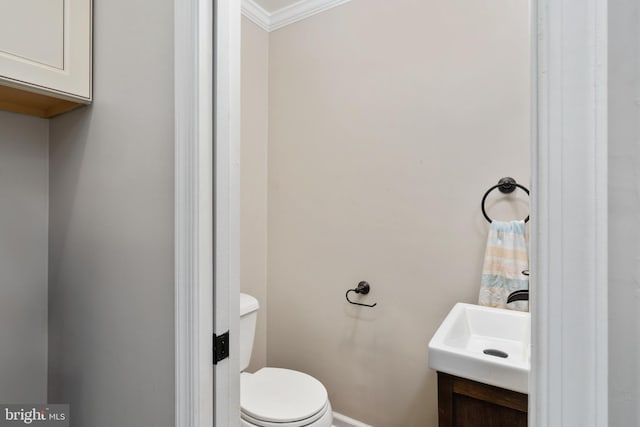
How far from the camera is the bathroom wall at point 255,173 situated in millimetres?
1989

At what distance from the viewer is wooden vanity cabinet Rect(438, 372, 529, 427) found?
96 cm

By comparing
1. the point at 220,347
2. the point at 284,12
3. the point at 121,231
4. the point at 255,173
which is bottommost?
the point at 220,347

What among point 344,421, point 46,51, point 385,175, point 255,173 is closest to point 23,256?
point 46,51

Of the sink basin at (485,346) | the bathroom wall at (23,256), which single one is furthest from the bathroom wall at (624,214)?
the bathroom wall at (23,256)

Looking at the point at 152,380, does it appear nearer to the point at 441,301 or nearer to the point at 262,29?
the point at 441,301

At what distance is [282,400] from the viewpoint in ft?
4.75

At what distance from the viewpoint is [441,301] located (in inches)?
62.4

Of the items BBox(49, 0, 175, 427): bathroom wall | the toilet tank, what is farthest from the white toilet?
BBox(49, 0, 175, 427): bathroom wall

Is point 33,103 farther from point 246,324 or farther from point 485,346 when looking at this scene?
point 485,346

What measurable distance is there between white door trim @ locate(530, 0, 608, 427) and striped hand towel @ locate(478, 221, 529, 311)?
3.73 feet

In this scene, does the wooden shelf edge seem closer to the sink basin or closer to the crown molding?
the crown molding

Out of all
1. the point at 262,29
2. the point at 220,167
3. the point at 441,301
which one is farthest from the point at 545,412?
the point at 262,29

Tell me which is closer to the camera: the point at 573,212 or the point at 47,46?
the point at 573,212

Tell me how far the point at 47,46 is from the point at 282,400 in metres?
1.54
